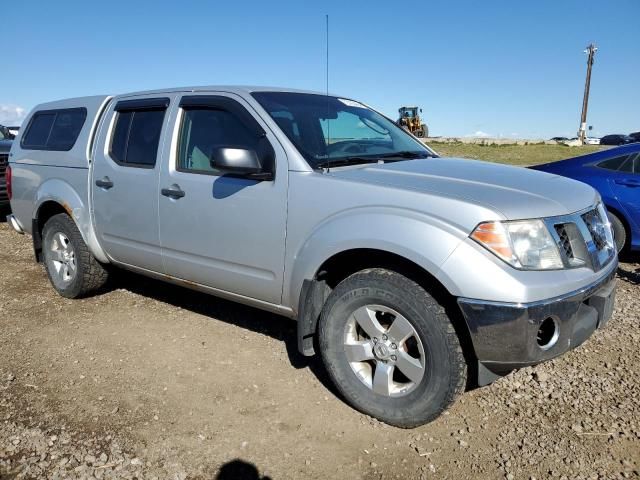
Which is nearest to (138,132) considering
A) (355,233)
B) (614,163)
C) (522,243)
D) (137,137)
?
(137,137)

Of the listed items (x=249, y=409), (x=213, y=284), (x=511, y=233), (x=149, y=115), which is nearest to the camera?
(x=511, y=233)

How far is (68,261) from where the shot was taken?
4.85m

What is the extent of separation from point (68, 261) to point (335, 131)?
2.89 m

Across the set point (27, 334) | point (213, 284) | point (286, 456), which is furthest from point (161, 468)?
point (27, 334)

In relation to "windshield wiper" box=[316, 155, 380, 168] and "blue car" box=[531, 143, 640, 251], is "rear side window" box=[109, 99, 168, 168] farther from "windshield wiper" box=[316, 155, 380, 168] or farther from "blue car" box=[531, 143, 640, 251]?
"blue car" box=[531, 143, 640, 251]

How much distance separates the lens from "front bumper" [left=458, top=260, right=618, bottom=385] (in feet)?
7.84

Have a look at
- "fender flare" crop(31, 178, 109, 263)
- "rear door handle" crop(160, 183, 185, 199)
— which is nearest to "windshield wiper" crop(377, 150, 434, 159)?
"rear door handle" crop(160, 183, 185, 199)

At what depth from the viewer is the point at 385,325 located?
289cm

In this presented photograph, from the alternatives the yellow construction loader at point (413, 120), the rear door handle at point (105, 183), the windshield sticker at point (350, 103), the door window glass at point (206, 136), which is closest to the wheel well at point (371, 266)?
the door window glass at point (206, 136)

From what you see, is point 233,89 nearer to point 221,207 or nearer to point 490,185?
point 221,207

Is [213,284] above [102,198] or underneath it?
underneath

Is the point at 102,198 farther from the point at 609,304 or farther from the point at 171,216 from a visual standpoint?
the point at 609,304

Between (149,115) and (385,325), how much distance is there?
2.49m

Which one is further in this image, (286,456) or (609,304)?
(609,304)
